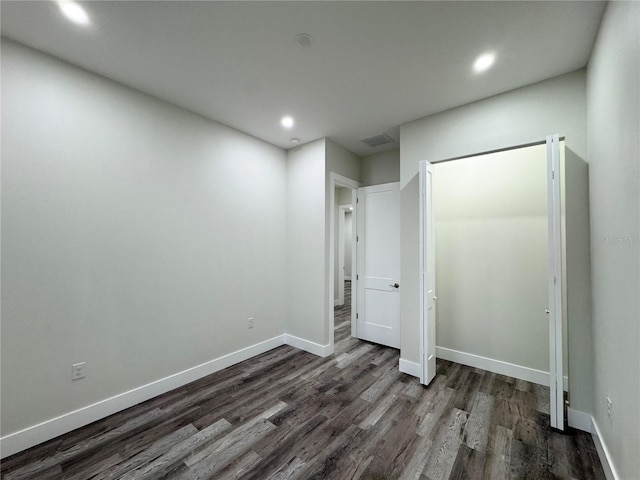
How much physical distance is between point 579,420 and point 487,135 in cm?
259

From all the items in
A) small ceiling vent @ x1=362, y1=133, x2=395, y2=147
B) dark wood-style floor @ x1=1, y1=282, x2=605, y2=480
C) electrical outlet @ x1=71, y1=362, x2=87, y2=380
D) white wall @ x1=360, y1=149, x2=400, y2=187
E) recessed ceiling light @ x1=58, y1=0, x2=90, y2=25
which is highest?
recessed ceiling light @ x1=58, y1=0, x2=90, y2=25

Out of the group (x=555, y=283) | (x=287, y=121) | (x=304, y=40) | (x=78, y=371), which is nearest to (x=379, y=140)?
(x=287, y=121)

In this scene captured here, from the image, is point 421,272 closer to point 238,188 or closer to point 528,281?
point 528,281

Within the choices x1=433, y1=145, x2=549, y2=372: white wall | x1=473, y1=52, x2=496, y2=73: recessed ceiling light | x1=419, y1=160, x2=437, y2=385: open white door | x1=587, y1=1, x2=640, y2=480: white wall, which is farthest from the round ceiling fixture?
x1=433, y1=145, x2=549, y2=372: white wall

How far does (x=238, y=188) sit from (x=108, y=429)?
8.72 feet

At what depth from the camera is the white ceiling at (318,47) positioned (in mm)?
1638

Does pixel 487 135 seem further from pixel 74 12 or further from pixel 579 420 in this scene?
pixel 74 12

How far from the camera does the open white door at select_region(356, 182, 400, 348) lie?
3805 mm

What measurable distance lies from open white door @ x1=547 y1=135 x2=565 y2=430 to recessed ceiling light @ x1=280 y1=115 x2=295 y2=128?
2.52 meters

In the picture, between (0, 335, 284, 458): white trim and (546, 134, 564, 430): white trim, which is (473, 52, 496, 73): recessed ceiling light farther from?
(0, 335, 284, 458): white trim

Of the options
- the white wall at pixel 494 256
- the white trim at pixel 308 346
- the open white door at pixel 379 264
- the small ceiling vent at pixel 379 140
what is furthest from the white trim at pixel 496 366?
the small ceiling vent at pixel 379 140

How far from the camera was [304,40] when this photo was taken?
1.88 meters

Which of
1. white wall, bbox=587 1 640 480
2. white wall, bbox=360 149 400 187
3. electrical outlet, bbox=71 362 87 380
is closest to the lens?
white wall, bbox=587 1 640 480

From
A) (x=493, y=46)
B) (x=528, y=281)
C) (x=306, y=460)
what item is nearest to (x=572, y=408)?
(x=528, y=281)
